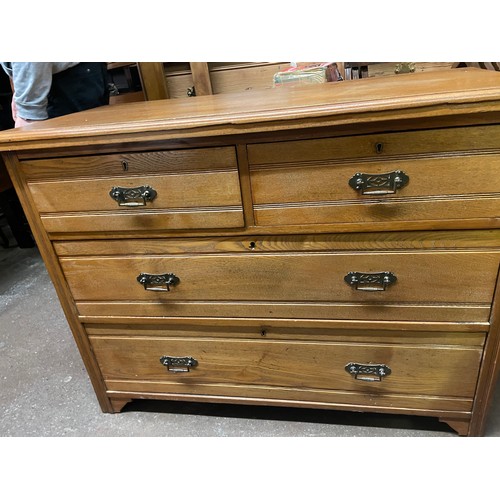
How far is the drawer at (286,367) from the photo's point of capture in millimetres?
1054

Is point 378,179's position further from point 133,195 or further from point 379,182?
point 133,195

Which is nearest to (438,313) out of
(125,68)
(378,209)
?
(378,209)

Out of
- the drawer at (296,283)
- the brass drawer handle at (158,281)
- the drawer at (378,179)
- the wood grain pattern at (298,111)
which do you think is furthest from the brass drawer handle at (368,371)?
the wood grain pattern at (298,111)

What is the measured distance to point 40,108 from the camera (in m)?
1.41

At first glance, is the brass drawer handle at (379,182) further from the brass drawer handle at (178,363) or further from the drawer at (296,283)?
the brass drawer handle at (178,363)

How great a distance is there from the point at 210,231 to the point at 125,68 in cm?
136

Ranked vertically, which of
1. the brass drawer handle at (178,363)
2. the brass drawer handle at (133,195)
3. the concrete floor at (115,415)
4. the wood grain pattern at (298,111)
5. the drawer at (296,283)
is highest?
the wood grain pattern at (298,111)

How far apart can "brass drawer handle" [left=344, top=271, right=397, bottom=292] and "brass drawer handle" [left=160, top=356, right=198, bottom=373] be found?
550 millimetres

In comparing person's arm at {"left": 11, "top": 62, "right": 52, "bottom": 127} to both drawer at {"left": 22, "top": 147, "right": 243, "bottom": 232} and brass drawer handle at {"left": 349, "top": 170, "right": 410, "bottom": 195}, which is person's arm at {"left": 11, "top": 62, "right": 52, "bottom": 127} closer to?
drawer at {"left": 22, "top": 147, "right": 243, "bottom": 232}

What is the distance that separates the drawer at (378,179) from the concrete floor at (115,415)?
70cm

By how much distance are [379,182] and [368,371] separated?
0.54 meters

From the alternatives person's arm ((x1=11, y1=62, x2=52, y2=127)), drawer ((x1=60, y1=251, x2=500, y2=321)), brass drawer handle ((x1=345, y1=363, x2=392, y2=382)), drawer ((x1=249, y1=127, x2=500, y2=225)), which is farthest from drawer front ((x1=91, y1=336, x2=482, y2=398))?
person's arm ((x1=11, y1=62, x2=52, y2=127))

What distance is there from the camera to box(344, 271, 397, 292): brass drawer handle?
0.96 metres

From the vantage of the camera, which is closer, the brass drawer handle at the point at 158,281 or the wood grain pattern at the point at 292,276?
the wood grain pattern at the point at 292,276
